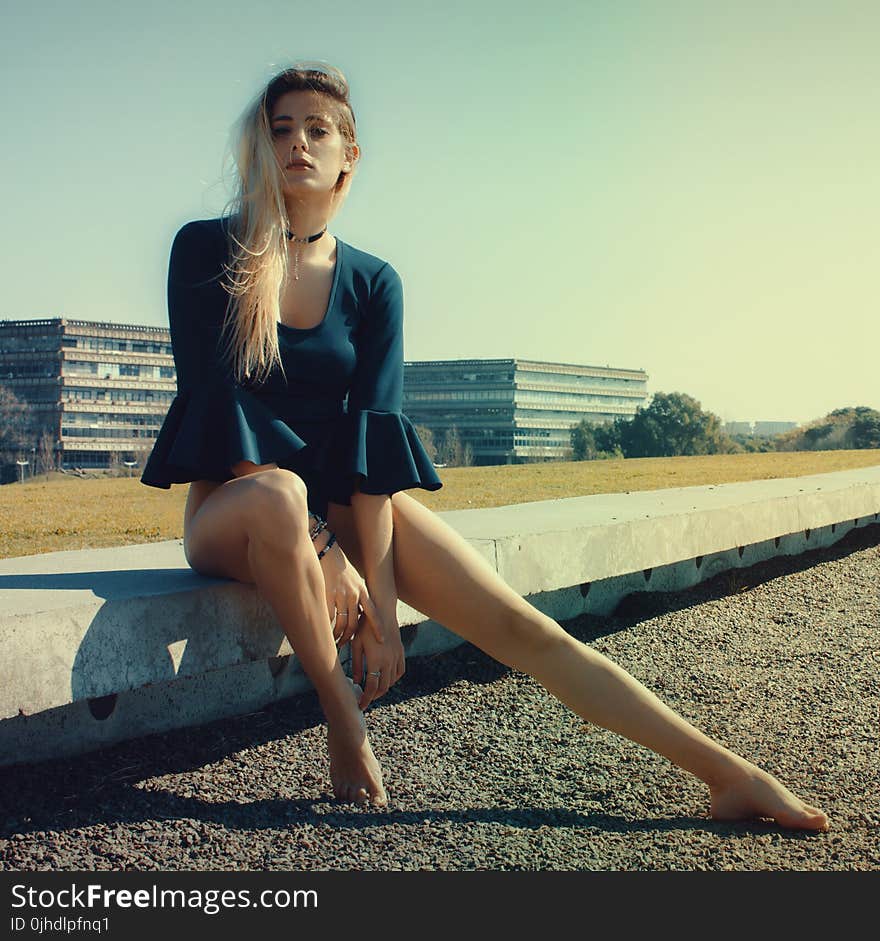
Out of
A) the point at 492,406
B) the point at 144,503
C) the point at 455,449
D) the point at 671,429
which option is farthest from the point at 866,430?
the point at 492,406

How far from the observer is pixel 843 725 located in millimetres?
4043

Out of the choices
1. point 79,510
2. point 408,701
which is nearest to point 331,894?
point 408,701

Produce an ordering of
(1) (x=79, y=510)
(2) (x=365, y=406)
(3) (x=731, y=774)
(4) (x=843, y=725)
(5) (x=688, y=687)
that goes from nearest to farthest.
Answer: (3) (x=731, y=774)
(2) (x=365, y=406)
(4) (x=843, y=725)
(5) (x=688, y=687)
(1) (x=79, y=510)

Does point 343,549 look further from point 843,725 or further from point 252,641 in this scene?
point 843,725

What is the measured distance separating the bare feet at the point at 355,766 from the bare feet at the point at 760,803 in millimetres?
1019

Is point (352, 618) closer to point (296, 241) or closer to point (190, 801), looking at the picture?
point (190, 801)

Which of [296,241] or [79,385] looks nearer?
[296,241]

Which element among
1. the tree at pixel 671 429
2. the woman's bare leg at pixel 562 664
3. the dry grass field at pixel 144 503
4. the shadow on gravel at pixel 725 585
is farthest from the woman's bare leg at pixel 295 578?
the tree at pixel 671 429

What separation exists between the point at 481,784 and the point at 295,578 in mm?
1074

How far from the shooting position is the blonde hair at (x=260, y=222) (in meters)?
3.02

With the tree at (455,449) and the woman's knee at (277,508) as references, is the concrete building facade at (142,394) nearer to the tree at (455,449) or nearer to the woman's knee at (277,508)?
the tree at (455,449)

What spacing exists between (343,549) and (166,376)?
10220 centimetres

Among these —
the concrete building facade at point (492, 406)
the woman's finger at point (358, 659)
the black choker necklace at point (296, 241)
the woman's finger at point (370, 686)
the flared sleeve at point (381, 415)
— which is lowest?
the woman's finger at point (370, 686)

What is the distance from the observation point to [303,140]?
10.6 feet
